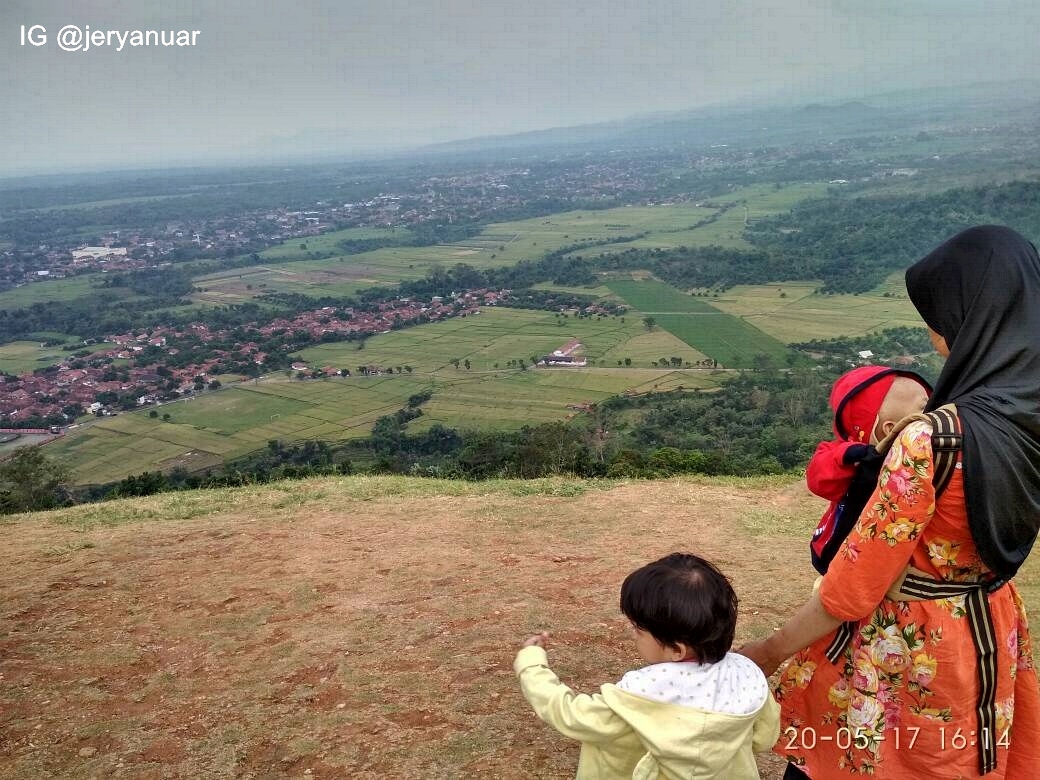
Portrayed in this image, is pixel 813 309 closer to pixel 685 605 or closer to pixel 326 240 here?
pixel 685 605

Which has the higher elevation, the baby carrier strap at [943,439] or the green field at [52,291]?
the baby carrier strap at [943,439]

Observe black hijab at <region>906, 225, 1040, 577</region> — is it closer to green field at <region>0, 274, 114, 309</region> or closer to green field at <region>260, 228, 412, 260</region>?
green field at <region>0, 274, 114, 309</region>

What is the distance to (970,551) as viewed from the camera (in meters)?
1.67

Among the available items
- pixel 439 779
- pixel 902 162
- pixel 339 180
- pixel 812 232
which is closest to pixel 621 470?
pixel 439 779

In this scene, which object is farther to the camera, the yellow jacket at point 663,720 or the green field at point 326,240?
the green field at point 326,240

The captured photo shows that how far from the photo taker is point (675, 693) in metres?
1.66

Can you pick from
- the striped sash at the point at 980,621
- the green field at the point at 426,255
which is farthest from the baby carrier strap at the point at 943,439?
the green field at the point at 426,255

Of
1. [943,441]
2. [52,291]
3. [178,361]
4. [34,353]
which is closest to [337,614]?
[943,441]

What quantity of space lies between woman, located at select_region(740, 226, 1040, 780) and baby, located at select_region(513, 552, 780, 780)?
0.23 meters

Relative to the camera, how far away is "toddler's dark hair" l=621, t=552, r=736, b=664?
1.65 meters

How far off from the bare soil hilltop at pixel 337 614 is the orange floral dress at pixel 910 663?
5.01 ft

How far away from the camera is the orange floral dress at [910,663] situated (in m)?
1.63
